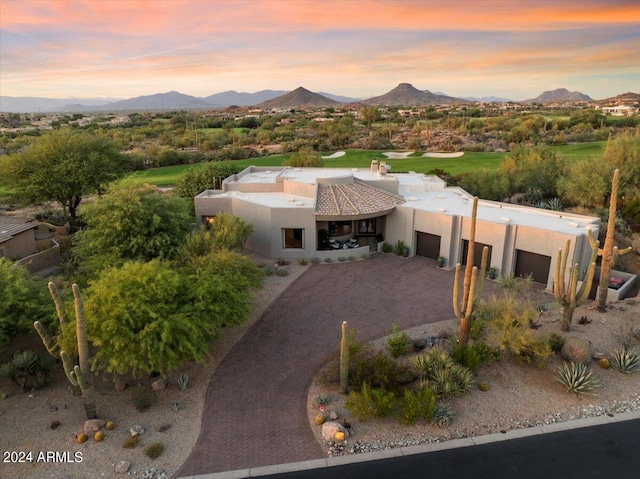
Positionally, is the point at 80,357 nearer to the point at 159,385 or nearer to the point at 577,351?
the point at 159,385

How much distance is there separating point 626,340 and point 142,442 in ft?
57.1

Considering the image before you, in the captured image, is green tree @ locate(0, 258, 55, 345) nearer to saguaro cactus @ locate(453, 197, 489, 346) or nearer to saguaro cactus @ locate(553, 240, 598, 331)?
saguaro cactus @ locate(453, 197, 489, 346)

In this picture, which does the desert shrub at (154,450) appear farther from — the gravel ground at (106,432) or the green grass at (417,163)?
the green grass at (417,163)

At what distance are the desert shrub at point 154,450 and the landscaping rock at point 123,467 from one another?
0.56 meters

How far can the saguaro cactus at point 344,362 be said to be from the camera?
13773 millimetres

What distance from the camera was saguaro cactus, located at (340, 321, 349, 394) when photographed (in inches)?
542

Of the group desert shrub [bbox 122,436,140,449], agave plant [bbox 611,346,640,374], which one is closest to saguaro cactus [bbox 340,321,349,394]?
desert shrub [bbox 122,436,140,449]

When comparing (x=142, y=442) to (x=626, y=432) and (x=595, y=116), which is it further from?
(x=595, y=116)

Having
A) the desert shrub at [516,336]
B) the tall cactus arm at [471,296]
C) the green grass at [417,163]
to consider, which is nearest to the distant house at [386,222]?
the desert shrub at [516,336]

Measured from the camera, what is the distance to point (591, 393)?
14.5 meters

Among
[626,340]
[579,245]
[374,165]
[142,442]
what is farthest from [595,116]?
[142,442]

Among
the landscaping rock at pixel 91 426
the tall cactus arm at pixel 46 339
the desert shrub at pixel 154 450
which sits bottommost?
the desert shrub at pixel 154 450

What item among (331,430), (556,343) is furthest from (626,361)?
(331,430)

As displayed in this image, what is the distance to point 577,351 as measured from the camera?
15.9 metres
